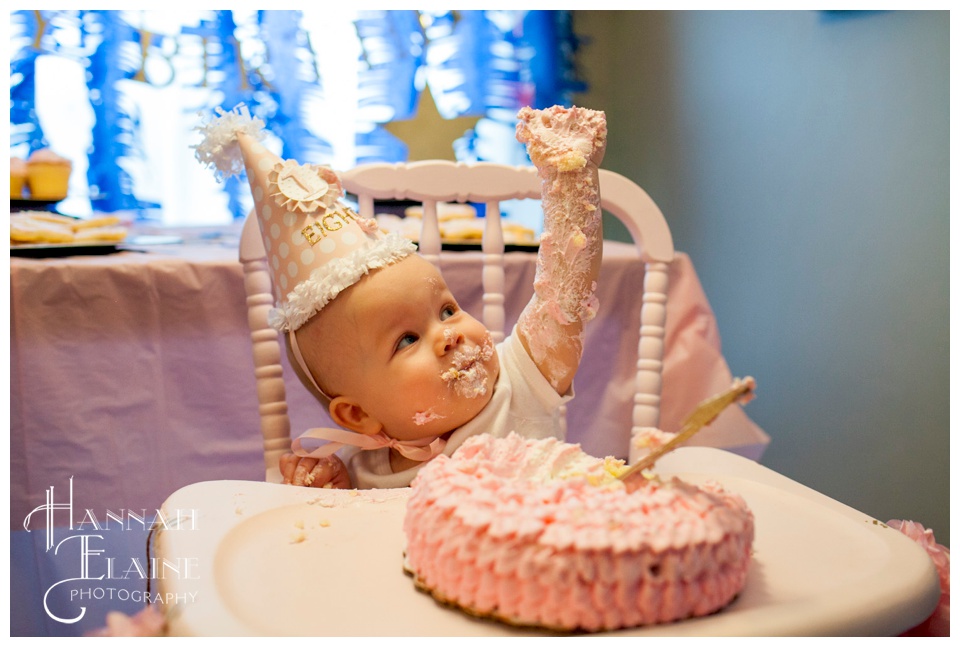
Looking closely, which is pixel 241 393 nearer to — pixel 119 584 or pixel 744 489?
pixel 119 584

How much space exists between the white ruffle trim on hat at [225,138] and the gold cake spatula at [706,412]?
552 mm

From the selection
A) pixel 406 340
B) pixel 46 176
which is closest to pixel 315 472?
pixel 406 340

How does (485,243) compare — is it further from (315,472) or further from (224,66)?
(224,66)

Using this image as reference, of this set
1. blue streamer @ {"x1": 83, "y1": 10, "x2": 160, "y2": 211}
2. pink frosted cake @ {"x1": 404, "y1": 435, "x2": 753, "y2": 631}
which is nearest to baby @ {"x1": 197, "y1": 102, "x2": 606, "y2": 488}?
pink frosted cake @ {"x1": 404, "y1": 435, "x2": 753, "y2": 631}

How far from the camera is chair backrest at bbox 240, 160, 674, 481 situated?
89 cm

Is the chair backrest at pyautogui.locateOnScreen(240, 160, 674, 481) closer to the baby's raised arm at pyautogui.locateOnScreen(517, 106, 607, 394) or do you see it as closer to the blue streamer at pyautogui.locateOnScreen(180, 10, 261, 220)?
the baby's raised arm at pyautogui.locateOnScreen(517, 106, 607, 394)

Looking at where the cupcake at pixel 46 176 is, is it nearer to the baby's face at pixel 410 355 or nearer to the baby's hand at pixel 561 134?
the baby's face at pixel 410 355

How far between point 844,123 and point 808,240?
233 millimetres

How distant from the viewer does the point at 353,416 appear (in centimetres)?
80

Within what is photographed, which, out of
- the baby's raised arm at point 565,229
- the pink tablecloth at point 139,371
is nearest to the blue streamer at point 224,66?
the pink tablecloth at point 139,371

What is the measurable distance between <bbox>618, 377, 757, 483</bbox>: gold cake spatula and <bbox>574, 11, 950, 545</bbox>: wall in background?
824 millimetres

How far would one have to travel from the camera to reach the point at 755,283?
5.71ft

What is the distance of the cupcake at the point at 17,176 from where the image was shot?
1.40 meters

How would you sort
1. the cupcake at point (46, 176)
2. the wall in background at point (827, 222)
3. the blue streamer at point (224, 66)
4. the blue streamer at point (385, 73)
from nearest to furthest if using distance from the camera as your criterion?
the wall in background at point (827, 222), the cupcake at point (46, 176), the blue streamer at point (224, 66), the blue streamer at point (385, 73)
